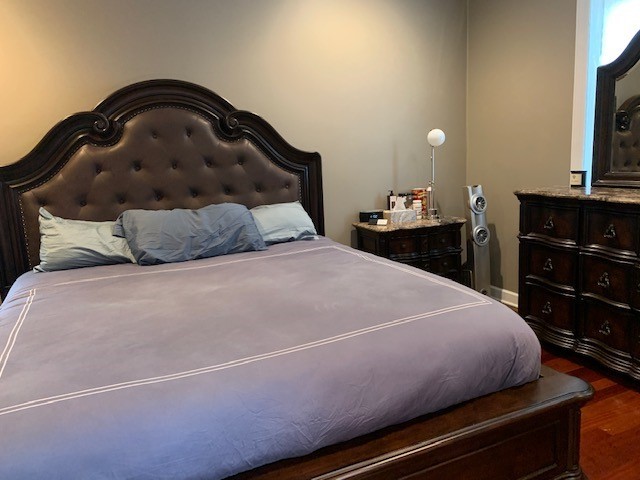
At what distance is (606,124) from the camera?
2.89 metres

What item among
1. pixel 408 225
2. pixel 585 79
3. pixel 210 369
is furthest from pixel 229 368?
pixel 585 79

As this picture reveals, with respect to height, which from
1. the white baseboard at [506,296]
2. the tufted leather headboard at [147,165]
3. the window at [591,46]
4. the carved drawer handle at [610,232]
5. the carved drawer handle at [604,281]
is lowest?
the white baseboard at [506,296]

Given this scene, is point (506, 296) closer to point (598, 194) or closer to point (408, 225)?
point (408, 225)

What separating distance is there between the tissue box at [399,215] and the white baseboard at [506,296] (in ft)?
3.25

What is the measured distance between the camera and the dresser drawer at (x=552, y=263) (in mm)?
2639

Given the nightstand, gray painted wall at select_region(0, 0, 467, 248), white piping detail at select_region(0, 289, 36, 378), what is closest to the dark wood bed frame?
gray painted wall at select_region(0, 0, 467, 248)

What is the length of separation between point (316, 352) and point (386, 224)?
7.04 ft

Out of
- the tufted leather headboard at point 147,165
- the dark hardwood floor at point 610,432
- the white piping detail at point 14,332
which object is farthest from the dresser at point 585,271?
the white piping detail at point 14,332

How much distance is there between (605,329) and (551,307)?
0.35 m

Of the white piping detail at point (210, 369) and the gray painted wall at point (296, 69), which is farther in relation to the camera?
the gray painted wall at point (296, 69)

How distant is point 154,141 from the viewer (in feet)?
9.67

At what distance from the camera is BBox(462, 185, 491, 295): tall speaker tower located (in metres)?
3.47

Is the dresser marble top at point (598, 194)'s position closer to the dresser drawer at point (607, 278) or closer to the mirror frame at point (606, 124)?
the mirror frame at point (606, 124)

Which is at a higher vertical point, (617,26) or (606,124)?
(617,26)
